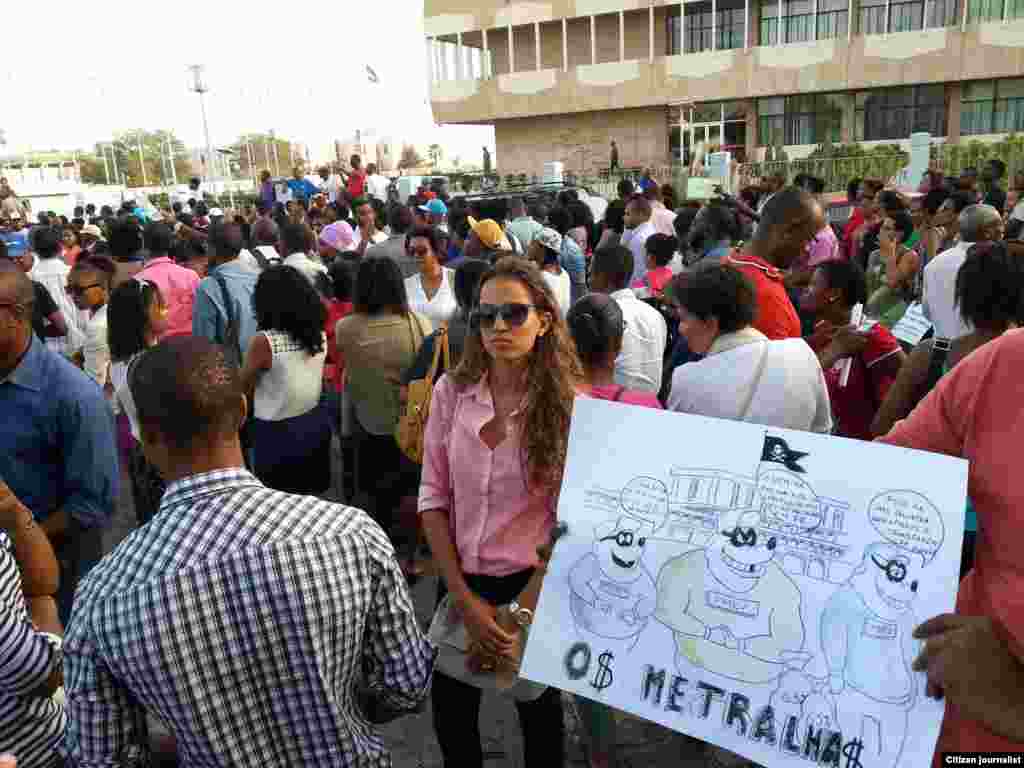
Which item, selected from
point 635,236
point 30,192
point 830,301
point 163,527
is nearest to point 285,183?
point 635,236

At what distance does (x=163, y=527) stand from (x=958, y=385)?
1.52 meters

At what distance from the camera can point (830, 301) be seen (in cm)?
392

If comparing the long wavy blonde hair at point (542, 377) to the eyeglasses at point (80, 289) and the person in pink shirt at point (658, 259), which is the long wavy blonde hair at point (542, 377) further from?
the eyeglasses at point (80, 289)

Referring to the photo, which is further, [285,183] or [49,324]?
[285,183]

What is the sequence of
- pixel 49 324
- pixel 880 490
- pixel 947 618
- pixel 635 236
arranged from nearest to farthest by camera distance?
pixel 947 618 < pixel 880 490 < pixel 49 324 < pixel 635 236

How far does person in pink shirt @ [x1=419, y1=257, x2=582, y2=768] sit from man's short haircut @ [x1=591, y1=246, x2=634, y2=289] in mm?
2328

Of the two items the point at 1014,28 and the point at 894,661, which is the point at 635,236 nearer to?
the point at 894,661

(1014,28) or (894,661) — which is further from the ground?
(1014,28)

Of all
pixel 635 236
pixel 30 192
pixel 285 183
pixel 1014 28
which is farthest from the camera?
pixel 30 192

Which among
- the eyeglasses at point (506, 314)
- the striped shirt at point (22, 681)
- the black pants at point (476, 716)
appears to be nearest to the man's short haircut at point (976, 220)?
the eyeglasses at point (506, 314)

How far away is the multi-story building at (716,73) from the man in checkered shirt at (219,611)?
35052 millimetres

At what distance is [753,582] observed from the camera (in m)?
1.67

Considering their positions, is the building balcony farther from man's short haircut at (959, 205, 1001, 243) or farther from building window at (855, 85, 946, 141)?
man's short haircut at (959, 205, 1001, 243)

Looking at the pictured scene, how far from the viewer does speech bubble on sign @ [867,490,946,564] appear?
1.48m
